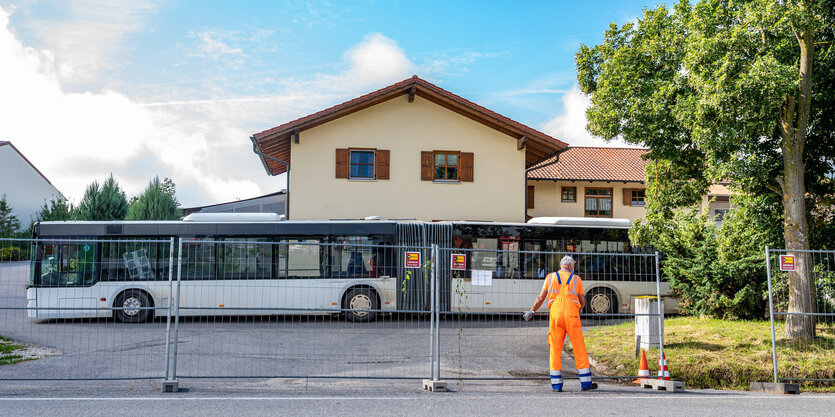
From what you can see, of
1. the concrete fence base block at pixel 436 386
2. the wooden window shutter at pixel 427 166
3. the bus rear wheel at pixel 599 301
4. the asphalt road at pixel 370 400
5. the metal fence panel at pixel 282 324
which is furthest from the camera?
the wooden window shutter at pixel 427 166

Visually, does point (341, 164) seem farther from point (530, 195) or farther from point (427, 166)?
point (530, 195)

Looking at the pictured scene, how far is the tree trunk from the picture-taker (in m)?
11.9

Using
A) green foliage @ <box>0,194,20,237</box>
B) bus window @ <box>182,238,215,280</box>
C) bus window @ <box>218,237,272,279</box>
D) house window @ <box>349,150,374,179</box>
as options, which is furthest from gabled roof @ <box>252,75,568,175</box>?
green foliage @ <box>0,194,20,237</box>

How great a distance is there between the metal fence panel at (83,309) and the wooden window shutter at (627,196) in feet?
96.3

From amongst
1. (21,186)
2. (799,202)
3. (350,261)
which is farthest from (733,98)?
(21,186)

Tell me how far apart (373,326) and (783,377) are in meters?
6.78

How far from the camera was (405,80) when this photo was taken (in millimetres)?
22406

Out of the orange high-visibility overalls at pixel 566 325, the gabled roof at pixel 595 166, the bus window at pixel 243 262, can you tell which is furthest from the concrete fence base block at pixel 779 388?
the gabled roof at pixel 595 166

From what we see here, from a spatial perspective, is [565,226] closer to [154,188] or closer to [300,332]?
[300,332]

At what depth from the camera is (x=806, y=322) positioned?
1191 centimetres

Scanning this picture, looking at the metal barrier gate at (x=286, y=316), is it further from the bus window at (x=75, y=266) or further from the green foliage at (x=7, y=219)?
the green foliage at (x=7, y=219)

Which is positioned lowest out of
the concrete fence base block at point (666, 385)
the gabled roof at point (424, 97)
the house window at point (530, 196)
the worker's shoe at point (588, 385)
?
the concrete fence base block at point (666, 385)

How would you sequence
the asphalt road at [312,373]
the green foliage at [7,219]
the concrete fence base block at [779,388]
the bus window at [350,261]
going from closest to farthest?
the asphalt road at [312,373], the concrete fence base block at [779,388], the bus window at [350,261], the green foliage at [7,219]

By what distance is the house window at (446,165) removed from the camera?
22859mm
